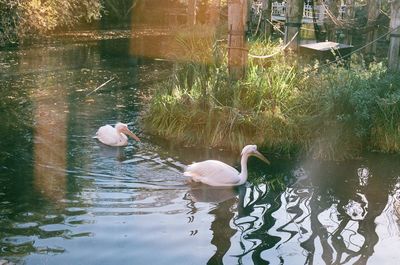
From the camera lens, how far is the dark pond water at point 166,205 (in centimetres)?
582

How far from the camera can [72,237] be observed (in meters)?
6.00

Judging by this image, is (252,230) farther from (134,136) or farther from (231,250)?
(134,136)

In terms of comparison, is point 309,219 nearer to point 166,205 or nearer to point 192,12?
point 166,205

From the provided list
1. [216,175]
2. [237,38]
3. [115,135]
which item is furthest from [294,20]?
[216,175]

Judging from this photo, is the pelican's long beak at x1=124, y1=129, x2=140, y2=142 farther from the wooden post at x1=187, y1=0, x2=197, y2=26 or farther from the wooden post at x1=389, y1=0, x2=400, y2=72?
the wooden post at x1=187, y1=0, x2=197, y2=26

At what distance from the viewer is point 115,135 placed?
9.37 metres

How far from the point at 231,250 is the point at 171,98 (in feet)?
15.4

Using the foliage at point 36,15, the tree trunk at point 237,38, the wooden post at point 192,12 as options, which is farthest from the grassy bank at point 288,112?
the foliage at point 36,15

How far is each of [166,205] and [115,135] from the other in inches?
106

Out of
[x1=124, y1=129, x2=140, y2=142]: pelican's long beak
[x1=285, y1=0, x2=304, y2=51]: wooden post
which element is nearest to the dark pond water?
[x1=124, y1=129, x2=140, y2=142]: pelican's long beak

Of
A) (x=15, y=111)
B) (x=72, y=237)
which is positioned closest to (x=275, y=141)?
(x=72, y=237)

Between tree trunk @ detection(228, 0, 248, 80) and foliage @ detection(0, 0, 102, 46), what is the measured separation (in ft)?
44.9

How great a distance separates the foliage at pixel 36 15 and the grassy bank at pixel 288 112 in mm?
13269

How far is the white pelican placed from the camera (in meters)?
9.30
